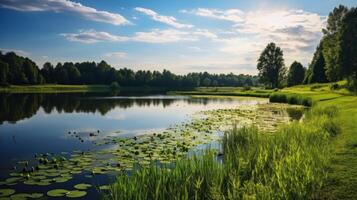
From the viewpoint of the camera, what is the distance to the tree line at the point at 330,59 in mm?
44281

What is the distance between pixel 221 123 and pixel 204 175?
765 inches

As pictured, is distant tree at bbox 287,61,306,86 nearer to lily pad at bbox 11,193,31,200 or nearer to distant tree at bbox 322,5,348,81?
distant tree at bbox 322,5,348,81

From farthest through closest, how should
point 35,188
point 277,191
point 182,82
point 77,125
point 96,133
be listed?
point 182,82 < point 77,125 < point 96,133 < point 35,188 < point 277,191

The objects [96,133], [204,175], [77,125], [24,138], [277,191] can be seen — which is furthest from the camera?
[77,125]

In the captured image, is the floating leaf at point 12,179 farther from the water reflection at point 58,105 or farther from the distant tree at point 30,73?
the distant tree at point 30,73

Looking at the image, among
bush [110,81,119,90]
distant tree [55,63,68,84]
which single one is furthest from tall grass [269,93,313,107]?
distant tree [55,63,68,84]

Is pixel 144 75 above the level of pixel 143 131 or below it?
above

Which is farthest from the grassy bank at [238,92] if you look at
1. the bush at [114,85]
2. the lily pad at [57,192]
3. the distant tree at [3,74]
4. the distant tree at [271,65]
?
the lily pad at [57,192]

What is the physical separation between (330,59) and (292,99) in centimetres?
859

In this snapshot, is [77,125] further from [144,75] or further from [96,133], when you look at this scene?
[144,75]

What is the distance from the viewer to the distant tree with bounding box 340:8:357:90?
143ft

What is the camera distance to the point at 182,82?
156m

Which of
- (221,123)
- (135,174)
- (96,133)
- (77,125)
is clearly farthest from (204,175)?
(77,125)

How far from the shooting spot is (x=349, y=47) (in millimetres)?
44062
